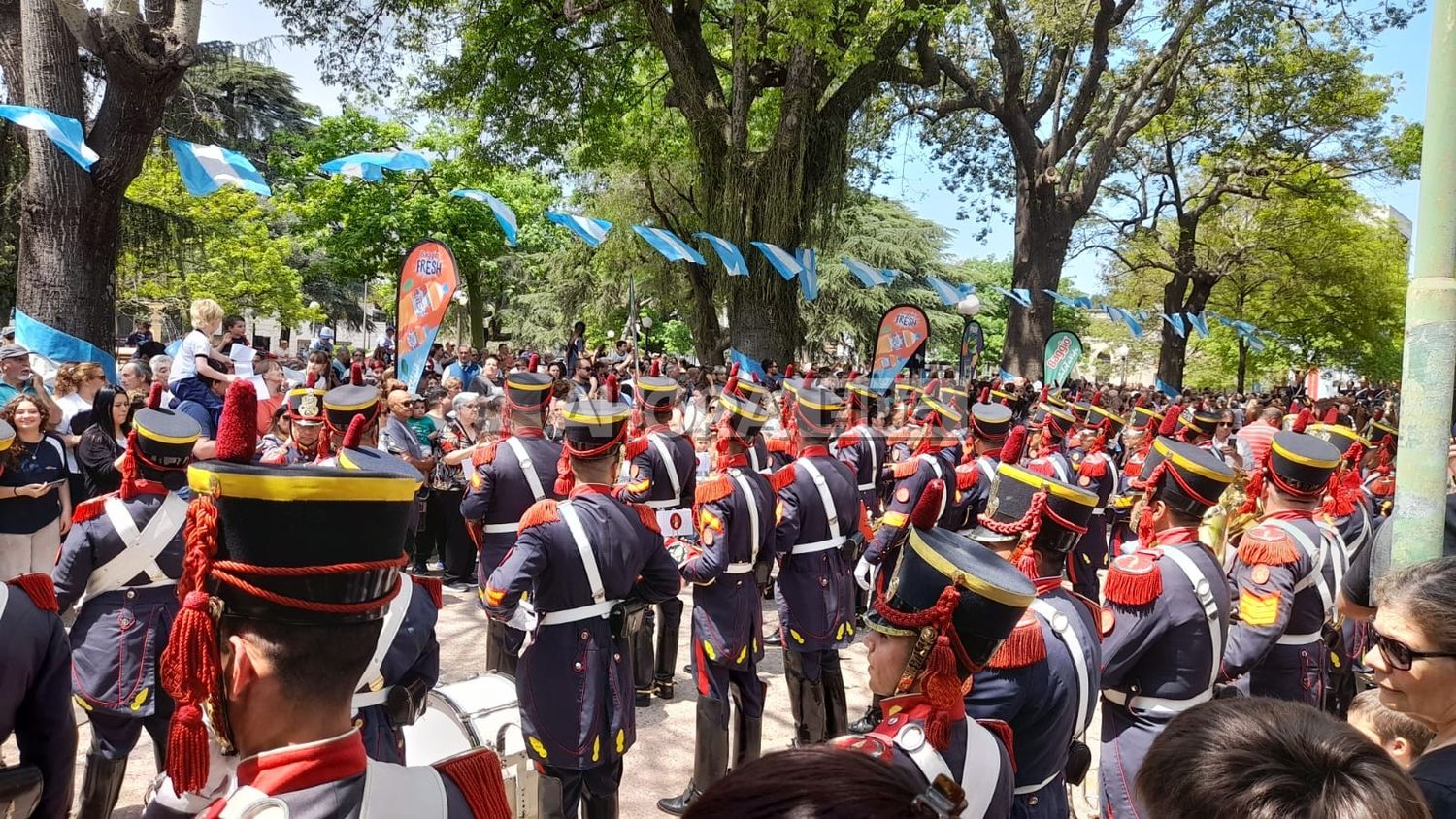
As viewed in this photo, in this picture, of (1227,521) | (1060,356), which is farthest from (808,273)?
(1227,521)

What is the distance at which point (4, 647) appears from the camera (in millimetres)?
2604

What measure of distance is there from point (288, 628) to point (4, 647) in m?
1.63

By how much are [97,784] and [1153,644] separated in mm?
4689

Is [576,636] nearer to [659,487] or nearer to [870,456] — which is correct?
[659,487]

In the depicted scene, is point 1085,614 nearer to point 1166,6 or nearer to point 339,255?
point 1166,6

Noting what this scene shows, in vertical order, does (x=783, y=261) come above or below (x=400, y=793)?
above

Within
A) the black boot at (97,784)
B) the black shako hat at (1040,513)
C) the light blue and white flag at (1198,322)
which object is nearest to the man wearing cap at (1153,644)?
the black shako hat at (1040,513)

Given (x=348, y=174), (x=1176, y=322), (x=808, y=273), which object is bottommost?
(x=1176, y=322)

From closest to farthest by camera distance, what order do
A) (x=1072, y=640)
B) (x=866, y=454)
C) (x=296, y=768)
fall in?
(x=296, y=768) < (x=1072, y=640) < (x=866, y=454)

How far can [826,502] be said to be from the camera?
19.1ft

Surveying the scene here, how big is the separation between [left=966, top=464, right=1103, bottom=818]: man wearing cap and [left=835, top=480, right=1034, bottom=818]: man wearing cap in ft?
1.27

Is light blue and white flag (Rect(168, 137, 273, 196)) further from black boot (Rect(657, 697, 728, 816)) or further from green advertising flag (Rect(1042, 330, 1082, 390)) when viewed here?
green advertising flag (Rect(1042, 330, 1082, 390))

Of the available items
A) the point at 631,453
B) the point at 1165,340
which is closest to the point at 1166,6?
the point at 1165,340

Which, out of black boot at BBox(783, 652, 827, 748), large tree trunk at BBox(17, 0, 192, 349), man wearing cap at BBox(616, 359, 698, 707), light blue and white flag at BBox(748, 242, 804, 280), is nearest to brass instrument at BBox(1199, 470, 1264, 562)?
black boot at BBox(783, 652, 827, 748)
